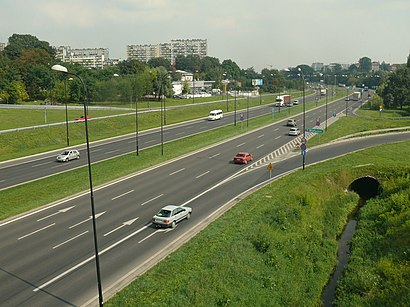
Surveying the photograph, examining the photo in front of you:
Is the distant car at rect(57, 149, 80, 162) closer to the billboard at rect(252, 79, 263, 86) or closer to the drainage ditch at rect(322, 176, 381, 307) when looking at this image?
the drainage ditch at rect(322, 176, 381, 307)

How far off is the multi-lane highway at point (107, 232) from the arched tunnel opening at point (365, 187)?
7594 mm

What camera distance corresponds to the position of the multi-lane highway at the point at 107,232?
19.2 m

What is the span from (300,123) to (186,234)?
62.9 m

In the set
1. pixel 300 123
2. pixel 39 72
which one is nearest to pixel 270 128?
pixel 300 123

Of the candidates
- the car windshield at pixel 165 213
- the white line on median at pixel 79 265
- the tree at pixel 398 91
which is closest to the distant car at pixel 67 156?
the white line on median at pixel 79 265

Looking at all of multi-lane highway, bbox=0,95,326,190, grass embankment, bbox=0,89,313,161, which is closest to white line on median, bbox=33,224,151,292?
multi-lane highway, bbox=0,95,326,190

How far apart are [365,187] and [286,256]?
2151cm

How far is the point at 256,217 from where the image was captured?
27.7 metres

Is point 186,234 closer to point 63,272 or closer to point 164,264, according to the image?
point 164,264

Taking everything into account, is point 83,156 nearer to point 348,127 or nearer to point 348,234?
point 348,234

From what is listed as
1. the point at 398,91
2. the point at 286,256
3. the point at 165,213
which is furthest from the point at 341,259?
the point at 398,91

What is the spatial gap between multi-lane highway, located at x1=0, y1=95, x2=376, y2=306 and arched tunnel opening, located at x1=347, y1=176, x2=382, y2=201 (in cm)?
759

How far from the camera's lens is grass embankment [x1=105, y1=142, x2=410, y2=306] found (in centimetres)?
1862

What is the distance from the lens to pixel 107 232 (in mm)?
25844
